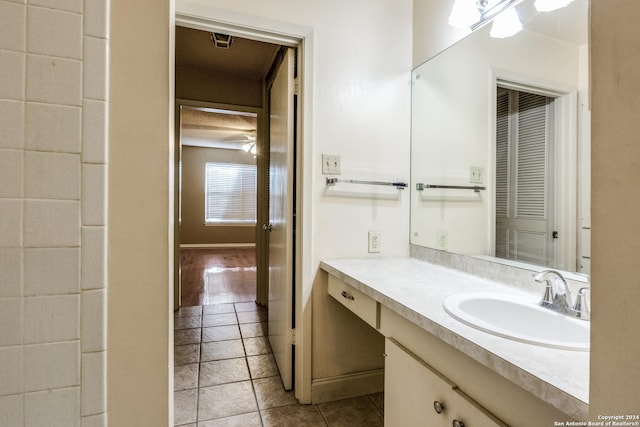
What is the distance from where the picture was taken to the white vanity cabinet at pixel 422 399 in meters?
0.79

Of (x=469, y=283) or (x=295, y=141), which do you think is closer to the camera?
(x=469, y=283)

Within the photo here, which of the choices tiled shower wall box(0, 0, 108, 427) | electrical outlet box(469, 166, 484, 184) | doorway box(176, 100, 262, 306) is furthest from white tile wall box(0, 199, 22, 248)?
doorway box(176, 100, 262, 306)

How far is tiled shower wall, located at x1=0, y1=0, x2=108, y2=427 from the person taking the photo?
0.54 meters

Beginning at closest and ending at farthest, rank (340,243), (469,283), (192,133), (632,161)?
(632,161), (469,283), (340,243), (192,133)

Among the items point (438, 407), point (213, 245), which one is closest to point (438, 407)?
point (438, 407)

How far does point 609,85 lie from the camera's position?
407mm

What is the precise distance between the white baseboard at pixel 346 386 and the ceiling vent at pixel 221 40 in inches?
99.0

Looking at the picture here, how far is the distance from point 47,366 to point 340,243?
1351mm

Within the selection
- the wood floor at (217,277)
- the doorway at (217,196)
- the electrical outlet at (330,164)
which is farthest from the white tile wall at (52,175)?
the doorway at (217,196)

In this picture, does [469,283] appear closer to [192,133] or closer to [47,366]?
[47,366]

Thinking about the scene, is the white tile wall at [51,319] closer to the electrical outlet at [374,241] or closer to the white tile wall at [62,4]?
the white tile wall at [62,4]

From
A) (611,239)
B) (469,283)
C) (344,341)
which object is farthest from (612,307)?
(344,341)

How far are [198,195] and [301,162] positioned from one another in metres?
6.44

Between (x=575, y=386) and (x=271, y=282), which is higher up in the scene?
(x=575, y=386)
